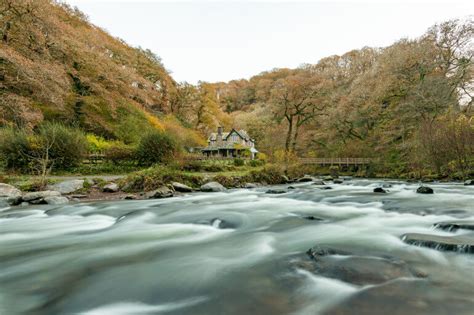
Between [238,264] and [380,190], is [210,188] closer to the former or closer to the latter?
[380,190]

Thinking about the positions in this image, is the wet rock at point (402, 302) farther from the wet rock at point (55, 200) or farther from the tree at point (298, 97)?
the tree at point (298, 97)

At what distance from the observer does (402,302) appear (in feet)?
8.32

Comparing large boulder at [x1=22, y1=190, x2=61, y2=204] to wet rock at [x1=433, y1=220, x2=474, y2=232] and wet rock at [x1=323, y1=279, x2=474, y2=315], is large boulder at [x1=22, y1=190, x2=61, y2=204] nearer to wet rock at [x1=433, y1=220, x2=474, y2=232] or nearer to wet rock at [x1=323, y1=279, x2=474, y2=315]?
wet rock at [x1=323, y1=279, x2=474, y2=315]

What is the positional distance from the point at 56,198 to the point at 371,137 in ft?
81.1

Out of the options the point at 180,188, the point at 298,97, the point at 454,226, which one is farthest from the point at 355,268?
the point at 298,97

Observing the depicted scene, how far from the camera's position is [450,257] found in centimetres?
362

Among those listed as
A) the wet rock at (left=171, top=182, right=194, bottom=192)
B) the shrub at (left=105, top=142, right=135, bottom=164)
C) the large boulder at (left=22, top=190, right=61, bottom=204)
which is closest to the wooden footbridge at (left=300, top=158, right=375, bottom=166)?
the shrub at (left=105, top=142, right=135, bottom=164)

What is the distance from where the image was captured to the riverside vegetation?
15.2 meters

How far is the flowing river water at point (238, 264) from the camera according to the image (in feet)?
8.84

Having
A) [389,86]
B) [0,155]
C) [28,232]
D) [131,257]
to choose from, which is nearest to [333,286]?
[131,257]

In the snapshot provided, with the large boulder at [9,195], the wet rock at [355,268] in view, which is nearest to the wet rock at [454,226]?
the wet rock at [355,268]

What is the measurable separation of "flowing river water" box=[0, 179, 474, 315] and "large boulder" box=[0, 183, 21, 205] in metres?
2.54

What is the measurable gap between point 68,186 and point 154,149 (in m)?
7.84

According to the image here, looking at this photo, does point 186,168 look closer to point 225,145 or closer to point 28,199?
point 28,199
